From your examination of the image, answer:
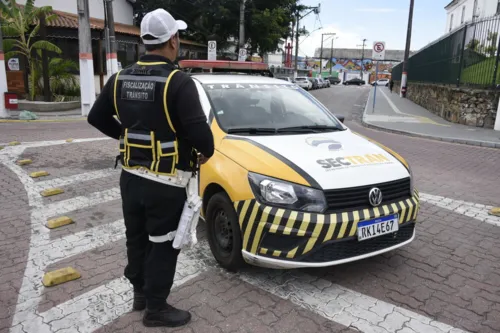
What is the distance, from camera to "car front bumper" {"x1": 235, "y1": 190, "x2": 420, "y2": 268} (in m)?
3.15

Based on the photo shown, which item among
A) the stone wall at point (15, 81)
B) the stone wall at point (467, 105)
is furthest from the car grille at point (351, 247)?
the stone wall at point (15, 81)

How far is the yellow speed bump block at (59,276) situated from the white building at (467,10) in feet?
92.5

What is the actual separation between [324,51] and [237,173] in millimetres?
108252

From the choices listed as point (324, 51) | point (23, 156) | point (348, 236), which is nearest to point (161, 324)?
point (348, 236)

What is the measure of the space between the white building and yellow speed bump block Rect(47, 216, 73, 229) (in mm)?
27490

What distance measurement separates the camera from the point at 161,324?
2.90m

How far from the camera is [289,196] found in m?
3.22

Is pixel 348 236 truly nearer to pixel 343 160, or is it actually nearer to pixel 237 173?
pixel 343 160

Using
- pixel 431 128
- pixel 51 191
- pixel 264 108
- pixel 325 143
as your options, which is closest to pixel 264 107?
pixel 264 108

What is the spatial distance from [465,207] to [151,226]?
4.65m

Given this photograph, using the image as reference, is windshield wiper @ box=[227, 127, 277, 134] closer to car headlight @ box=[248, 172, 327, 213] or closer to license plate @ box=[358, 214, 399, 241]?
car headlight @ box=[248, 172, 327, 213]

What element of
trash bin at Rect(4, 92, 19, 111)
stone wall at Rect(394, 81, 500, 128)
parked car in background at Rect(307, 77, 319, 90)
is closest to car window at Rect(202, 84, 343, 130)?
stone wall at Rect(394, 81, 500, 128)

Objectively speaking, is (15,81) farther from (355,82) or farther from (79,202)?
(355,82)

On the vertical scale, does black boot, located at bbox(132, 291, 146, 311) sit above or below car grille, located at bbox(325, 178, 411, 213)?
below
